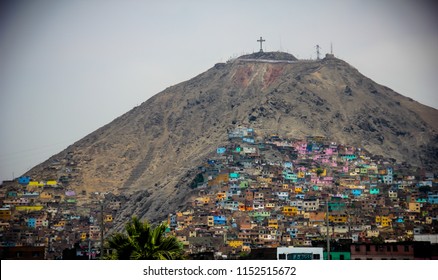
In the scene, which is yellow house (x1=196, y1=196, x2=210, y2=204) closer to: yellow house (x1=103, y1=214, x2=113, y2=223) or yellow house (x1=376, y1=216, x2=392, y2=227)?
yellow house (x1=103, y1=214, x2=113, y2=223)

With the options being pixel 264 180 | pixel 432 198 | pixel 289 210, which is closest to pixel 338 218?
pixel 289 210

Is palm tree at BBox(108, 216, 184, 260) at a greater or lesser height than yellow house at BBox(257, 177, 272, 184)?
lesser

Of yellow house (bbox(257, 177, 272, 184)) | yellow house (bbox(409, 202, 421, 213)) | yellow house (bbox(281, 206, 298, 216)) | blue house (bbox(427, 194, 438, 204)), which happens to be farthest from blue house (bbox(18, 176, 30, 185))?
blue house (bbox(427, 194, 438, 204))

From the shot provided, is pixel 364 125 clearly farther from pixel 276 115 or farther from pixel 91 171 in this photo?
pixel 91 171
